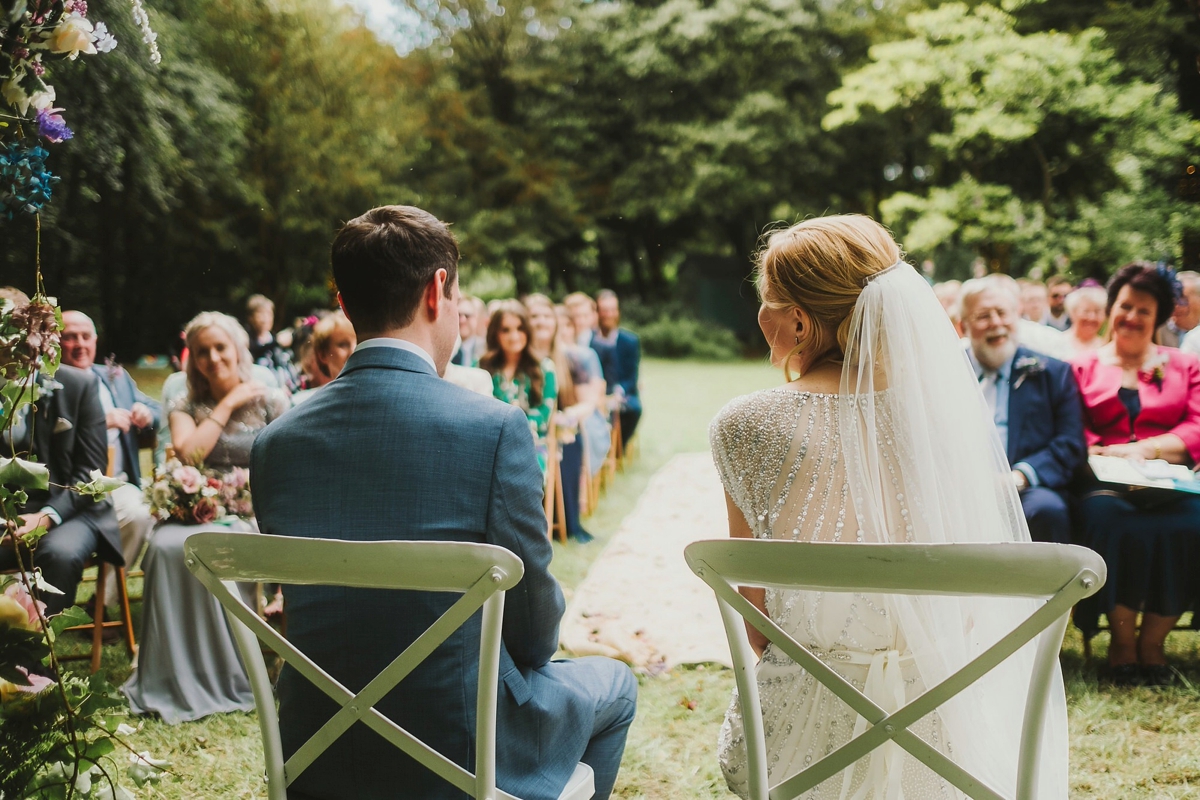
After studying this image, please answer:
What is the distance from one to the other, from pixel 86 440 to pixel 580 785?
9.38 feet

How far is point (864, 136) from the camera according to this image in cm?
1933

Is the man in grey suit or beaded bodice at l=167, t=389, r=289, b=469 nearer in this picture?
the man in grey suit

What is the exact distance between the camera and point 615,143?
21.8 m

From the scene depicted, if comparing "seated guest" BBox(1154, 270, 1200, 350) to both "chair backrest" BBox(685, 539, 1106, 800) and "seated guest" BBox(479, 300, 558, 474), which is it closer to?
"seated guest" BBox(479, 300, 558, 474)

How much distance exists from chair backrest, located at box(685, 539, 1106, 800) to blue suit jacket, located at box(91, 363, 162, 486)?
12.5ft

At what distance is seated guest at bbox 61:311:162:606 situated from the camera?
13.4 ft

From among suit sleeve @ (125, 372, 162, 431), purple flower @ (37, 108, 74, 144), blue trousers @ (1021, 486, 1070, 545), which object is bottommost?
blue trousers @ (1021, 486, 1070, 545)

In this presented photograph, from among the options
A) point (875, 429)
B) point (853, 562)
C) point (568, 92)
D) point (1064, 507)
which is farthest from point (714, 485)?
point (568, 92)

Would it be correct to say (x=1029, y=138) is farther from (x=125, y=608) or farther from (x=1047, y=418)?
(x=125, y=608)

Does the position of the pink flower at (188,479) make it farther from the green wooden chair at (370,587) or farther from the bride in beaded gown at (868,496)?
the bride in beaded gown at (868,496)

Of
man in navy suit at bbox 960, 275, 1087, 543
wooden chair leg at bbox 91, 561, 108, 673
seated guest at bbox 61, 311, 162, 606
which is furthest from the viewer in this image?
seated guest at bbox 61, 311, 162, 606

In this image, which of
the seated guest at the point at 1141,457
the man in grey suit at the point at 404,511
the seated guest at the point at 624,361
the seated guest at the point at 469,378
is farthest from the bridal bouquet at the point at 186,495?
the seated guest at the point at 624,361

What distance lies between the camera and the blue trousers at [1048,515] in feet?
11.7

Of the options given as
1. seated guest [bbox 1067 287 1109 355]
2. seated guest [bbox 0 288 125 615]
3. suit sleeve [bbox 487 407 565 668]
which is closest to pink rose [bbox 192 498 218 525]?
seated guest [bbox 0 288 125 615]
